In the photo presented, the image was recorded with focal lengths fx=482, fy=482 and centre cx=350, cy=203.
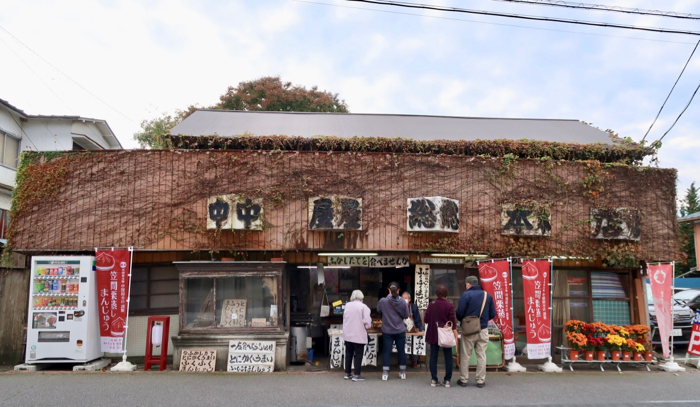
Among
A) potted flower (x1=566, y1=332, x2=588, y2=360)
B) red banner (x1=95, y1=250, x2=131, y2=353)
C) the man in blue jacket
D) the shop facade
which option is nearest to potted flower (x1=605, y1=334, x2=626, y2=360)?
Result: potted flower (x1=566, y1=332, x2=588, y2=360)

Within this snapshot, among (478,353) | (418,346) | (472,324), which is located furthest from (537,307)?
(418,346)

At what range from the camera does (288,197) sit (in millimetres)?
10945

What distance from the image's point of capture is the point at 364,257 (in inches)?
461

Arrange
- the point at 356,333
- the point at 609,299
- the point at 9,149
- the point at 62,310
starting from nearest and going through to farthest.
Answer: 1. the point at 356,333
2. the point at 62,310
3. the point at 609,299
4. the point at 9,149

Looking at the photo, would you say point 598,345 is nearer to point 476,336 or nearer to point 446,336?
point 476,336

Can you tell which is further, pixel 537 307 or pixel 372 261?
pixel 372 261

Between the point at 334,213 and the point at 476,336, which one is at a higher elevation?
the point at 334,213

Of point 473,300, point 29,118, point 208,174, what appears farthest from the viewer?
point 29,118

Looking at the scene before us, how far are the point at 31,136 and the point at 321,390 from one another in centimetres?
1496

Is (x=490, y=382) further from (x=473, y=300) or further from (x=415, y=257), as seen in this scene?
(x=415, y=257)

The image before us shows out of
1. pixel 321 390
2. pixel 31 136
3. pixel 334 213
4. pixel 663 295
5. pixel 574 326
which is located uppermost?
pixel 31 136

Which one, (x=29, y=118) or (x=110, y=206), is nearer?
(x=110, y=206)

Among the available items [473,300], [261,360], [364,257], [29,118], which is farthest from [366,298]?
[29,118]

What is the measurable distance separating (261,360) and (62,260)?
4.71m
